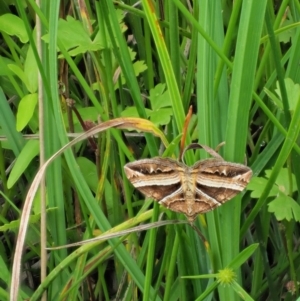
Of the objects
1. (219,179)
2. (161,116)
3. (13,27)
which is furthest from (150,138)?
(13,27)

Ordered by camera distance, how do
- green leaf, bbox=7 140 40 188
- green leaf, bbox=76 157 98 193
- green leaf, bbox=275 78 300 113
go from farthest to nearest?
green leaf, bbox=76 157 98 193, green leaf, bbox=7 140 40 188, green leaf, bbox=275 78 300 113

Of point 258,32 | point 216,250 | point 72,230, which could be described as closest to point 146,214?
point 216,250

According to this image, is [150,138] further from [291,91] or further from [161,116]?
[291,91]

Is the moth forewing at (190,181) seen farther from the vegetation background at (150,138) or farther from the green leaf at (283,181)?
the green leaf at (283,181)

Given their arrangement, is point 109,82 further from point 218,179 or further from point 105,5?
point 218,179

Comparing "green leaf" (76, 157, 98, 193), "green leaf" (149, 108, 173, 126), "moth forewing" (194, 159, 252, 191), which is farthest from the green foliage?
→ "moth forewing" (194, 159, 252, 191)

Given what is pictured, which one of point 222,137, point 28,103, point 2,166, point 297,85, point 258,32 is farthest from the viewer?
point 2,166

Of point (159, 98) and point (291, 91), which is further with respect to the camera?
point (159, 98)

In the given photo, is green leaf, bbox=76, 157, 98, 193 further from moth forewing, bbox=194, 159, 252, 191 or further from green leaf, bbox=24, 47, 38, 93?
moth forewing, bbox=194, 159, 252, 191
